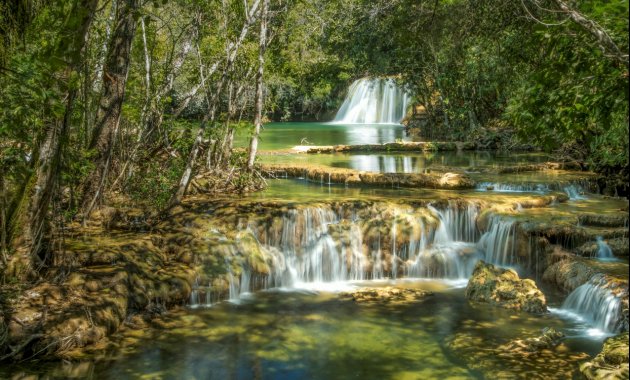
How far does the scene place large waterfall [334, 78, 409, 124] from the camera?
42594 mm

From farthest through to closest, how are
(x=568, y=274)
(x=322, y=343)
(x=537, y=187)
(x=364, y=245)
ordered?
(x=537, y=187) < (x=364, y=245) < (x=568, y=274) < (x=322, y=343)

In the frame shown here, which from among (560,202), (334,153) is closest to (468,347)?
(560,202)

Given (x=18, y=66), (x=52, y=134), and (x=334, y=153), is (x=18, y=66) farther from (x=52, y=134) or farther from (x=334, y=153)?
(x=334, y=153)

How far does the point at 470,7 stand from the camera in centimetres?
1296

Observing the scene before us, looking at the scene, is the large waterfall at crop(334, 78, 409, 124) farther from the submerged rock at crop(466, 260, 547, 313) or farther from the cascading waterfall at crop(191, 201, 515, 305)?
the submerged rock at crop(466, 260, 547, 313)

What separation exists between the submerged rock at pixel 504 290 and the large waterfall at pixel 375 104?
1260 inches

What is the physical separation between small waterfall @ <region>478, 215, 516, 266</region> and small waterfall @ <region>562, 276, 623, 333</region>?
198 cm

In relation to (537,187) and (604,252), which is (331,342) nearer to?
(604,252)

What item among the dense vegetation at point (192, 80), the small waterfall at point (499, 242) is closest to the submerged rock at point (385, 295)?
the small waterfall at point (499, 242)

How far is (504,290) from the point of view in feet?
30.9

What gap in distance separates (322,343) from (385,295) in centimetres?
212

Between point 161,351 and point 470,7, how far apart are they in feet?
30.6

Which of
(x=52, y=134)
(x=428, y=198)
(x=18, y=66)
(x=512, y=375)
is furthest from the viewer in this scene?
(x=428, y=198)

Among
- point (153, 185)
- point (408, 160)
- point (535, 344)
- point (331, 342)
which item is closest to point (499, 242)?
point (535, 344)
